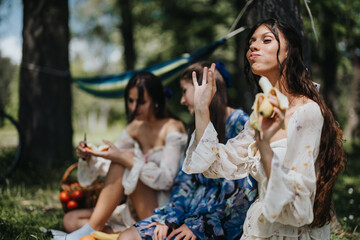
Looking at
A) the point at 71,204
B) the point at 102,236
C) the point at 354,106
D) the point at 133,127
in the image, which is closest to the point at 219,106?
the point at 133,127

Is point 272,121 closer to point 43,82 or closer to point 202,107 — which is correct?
point 202,107

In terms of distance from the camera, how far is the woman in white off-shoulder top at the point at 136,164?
2684 millimetres

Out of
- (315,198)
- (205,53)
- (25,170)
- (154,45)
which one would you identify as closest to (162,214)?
(315,198)

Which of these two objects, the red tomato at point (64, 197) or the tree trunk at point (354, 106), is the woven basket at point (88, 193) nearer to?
the red tomato at point (64, 197)

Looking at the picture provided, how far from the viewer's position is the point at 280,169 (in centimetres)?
140

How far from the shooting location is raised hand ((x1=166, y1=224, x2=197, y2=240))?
2.15 meters

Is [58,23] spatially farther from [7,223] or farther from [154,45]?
[154,45]

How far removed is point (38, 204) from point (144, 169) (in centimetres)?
140

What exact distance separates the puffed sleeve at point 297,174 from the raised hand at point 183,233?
768 millimetres

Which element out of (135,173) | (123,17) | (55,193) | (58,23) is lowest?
(55,193)

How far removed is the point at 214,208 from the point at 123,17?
8.86 m

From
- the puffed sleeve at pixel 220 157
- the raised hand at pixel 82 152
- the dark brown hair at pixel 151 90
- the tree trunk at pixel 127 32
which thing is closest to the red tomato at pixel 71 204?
the raised hand at pixel 82 152

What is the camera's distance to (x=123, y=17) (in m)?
10.3

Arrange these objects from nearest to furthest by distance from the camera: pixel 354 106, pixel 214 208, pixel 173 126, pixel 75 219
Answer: pixel 214 208 < pixel 75 219 < pixel 173 126 < pixel 354 106
